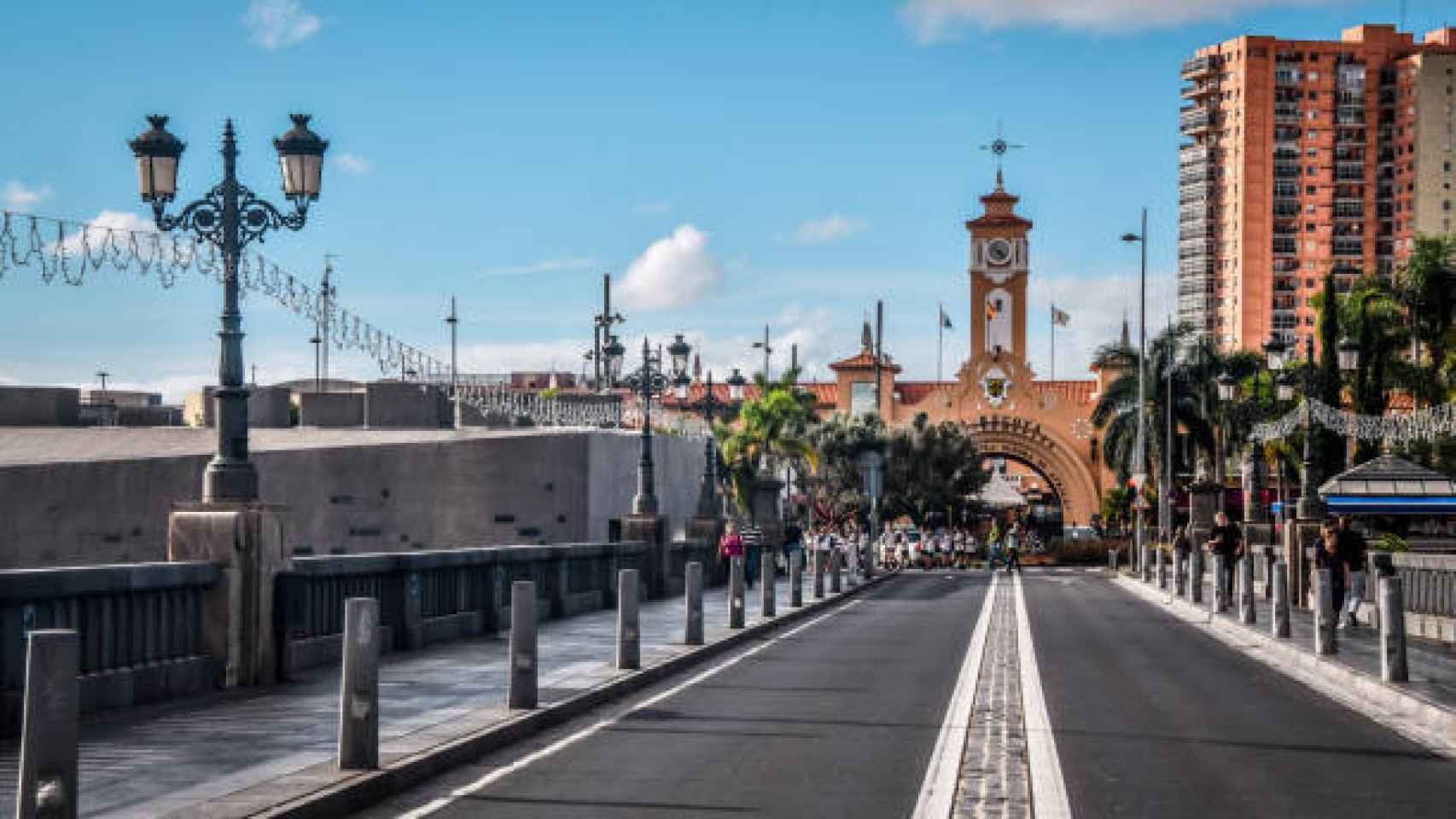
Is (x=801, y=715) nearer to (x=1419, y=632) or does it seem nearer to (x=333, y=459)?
(x=1419, y=632)

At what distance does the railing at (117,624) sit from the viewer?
1336cm

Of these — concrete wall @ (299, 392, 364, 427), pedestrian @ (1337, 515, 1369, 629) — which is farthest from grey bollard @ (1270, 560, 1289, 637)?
concrete wall @ (299, 392, 364, 427)

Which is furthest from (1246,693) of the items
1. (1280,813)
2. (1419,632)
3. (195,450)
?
(195,450)

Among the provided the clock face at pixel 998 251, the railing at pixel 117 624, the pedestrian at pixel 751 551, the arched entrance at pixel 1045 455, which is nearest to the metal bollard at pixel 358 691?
the railing at pixel 117 624

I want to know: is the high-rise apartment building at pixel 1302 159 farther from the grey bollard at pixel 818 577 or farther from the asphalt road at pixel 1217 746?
the asphalt road at pixel 1217 746

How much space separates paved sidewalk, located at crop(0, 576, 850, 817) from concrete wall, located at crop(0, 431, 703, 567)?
131 feet

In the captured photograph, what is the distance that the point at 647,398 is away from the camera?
4125 cm

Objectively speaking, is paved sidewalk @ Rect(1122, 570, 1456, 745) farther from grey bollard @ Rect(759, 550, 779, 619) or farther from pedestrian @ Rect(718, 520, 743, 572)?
pedestrian @ Rect(718, 520, 743, 572)

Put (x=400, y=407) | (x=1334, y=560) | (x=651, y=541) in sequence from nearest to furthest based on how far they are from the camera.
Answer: (x=1334, y=560) < (x=651, y=541) < (x=400, y=407)

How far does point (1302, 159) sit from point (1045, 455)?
82.1m

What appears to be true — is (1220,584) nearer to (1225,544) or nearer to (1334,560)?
(1225,544)

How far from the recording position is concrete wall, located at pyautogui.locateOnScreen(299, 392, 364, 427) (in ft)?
231

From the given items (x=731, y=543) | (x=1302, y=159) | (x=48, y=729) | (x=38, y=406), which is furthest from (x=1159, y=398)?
(x=1302, y=159)

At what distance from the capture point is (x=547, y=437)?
61875 millimetres
